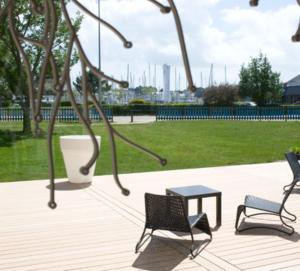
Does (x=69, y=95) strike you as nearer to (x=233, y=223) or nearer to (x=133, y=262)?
(x=133, y=262)

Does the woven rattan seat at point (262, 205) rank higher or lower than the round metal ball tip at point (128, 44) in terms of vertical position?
lower

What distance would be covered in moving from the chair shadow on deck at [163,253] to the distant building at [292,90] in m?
39.3

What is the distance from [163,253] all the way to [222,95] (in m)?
35.2

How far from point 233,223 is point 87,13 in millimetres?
5577

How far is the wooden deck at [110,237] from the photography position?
14.7ft

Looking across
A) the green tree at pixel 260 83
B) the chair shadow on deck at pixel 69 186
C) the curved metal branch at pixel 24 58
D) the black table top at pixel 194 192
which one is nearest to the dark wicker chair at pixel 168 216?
the black table top at pixel 194 192

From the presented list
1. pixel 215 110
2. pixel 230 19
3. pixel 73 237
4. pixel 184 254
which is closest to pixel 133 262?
pixel 184 254

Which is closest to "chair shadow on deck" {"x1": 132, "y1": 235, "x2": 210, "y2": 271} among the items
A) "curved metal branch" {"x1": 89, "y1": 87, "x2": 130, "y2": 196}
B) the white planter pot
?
the white planter pot

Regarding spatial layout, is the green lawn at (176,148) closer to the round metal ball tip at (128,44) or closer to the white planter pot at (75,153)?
the white planter pot at (75,153)

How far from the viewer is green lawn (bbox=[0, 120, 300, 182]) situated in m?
9.71

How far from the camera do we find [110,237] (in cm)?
538

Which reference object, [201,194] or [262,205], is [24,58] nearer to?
[201,194]

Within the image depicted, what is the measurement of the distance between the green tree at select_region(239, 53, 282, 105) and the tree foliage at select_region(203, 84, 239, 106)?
71 centimetres

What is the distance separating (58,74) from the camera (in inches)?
25.6
